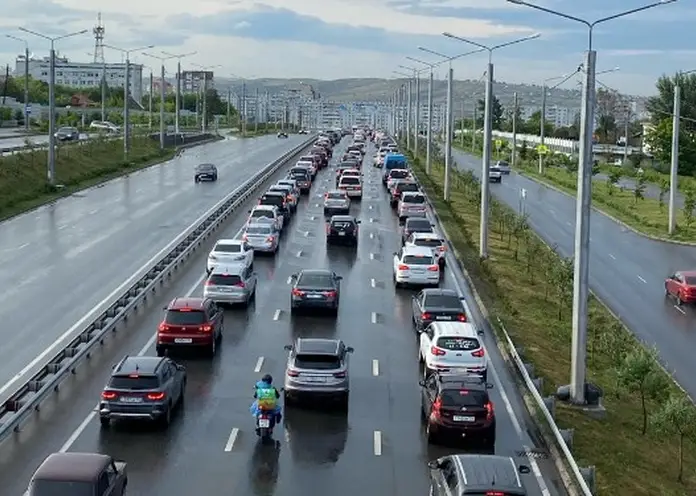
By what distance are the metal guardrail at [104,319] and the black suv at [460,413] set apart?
8.10m

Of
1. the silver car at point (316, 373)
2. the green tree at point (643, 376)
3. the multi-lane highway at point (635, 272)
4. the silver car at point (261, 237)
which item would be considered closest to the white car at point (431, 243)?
the silver car at point (261, 237)

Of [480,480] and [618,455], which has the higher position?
[480,480]

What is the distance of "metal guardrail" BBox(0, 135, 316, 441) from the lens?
23.2 metres

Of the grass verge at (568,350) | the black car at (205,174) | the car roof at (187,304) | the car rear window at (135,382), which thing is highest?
the black car at (205,174)

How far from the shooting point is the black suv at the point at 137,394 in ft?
73.9

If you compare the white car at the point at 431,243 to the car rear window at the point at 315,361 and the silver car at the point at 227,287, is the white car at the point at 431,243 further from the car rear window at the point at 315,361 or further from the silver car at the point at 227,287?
the car rear window at the point at 315,361

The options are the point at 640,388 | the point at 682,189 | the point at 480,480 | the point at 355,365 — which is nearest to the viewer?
the point at 480,480

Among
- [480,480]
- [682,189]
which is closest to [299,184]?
[682,189]

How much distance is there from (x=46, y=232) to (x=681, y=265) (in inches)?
1157

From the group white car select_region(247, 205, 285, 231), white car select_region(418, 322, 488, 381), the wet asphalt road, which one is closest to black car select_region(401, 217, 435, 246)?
white car select_region(247, 205, 285, 231)

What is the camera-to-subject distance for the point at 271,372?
28.2 metres

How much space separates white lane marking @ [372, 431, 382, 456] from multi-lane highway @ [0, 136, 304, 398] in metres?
8.48

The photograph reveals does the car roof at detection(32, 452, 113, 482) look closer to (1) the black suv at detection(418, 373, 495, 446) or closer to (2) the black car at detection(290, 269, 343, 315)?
(1) the black suv at detection(418, 373, 495, 446)

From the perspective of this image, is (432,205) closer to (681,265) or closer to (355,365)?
(681,265)
